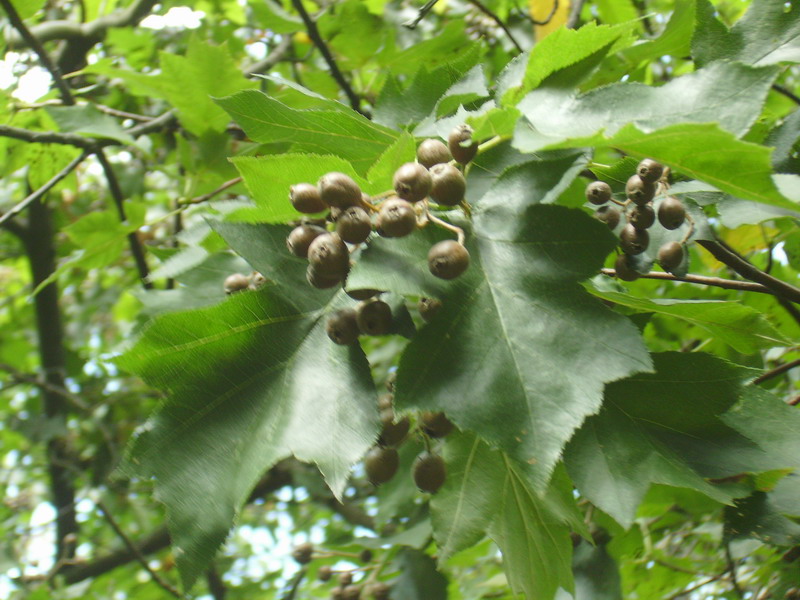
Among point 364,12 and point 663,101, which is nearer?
point 663,101

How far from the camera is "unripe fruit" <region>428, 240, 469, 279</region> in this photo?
Answer: 764 millimetres

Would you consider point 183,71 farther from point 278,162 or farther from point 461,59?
point 278,162

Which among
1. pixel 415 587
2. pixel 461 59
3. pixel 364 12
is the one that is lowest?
pixel 415 587

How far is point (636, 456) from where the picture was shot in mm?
917

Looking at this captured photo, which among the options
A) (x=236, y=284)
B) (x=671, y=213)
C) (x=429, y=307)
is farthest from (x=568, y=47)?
(x=236, y=284)

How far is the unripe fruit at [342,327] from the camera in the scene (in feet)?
2.86

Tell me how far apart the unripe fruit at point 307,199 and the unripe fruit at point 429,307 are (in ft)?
0.53

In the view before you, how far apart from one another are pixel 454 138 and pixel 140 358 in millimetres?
469

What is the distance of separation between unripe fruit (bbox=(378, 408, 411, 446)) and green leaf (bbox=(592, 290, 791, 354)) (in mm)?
365

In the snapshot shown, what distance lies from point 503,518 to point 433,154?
0.58m

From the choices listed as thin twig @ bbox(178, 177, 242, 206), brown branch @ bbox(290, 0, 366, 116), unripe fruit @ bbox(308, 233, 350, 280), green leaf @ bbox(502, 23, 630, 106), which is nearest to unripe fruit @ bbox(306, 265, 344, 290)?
unripe fruit @ bbox(308, 233, 350, 280)

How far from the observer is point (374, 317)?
2.77ft

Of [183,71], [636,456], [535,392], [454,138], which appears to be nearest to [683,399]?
[636,456]

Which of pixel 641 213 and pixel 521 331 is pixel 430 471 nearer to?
pixel 521 331
